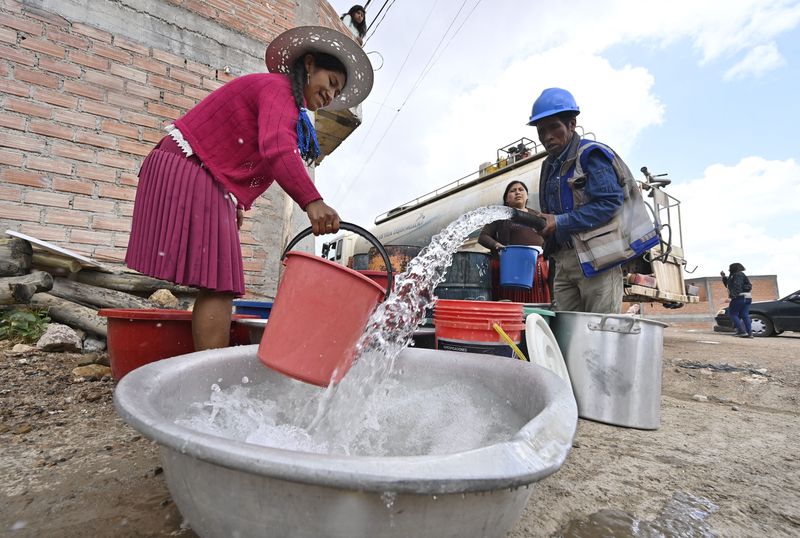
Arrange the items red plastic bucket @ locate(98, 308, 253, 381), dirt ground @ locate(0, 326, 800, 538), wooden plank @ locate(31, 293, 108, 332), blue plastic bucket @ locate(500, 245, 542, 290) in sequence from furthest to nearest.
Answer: blue plastic bucket @ locate(500, 245, 542, 290), wooden plank @ locate(31, 293, 108, 332), red plastic bucket @ locate(98, 308, 253, 381), dirt ground @ locate(0, 326, 800, 538)

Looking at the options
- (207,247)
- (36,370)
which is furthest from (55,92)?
(207,247)

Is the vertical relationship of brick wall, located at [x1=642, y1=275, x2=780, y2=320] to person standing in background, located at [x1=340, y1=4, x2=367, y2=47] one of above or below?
below

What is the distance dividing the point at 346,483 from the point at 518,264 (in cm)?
278

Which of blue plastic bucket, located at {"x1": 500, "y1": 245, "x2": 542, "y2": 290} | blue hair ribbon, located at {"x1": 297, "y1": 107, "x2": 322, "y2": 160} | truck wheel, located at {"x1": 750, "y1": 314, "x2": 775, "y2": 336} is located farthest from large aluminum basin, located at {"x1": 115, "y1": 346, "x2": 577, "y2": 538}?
truck wheel, located at {"x1": 750, "y1": 314, "x2": 775, "y2": 336}

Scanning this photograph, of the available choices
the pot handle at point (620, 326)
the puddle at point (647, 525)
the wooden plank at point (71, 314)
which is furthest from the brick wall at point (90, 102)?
the puddle at point (647, 525)

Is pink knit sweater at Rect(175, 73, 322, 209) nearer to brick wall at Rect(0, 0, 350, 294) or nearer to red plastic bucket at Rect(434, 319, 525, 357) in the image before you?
red plastic bucket at Rect(434, 319, 525, 357)

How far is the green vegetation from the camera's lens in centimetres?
252

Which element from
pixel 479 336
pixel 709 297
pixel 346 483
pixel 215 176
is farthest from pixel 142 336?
pixel 709 297

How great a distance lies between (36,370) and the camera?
2.12 metres

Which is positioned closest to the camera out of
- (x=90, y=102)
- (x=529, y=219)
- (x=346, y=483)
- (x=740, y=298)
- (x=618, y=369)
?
(x=346, y=483)

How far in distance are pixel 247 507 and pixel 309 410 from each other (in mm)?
746

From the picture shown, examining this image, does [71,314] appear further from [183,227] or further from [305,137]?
[305,137]

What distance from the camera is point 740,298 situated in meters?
8.51

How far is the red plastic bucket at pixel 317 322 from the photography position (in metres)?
1.10
